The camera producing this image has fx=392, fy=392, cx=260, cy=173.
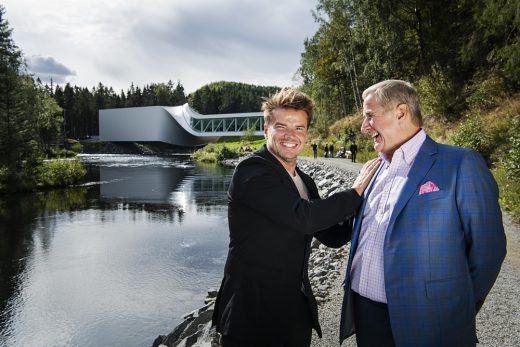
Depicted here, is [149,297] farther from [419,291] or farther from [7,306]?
[419,291]

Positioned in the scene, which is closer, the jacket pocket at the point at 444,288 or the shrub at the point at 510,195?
the jacket pocket at the point at 444,288

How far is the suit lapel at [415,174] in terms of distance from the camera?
1.51 meters

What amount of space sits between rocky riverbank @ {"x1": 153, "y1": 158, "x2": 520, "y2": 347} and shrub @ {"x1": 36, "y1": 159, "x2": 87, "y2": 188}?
1801 centimetres

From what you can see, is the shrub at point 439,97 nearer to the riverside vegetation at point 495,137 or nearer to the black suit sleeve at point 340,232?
the riverside vegetation at point 495,137

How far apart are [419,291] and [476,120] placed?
11.5 metres

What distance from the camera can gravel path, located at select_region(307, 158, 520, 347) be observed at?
2.93 metres

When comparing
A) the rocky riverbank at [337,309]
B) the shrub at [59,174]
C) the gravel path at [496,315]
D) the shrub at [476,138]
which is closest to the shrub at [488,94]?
the shrub at [476,138]

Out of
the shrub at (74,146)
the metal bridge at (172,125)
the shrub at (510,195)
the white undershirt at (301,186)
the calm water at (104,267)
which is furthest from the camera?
the metal bridge at (172,125)

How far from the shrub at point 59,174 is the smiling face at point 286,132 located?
→ 72.7 feet

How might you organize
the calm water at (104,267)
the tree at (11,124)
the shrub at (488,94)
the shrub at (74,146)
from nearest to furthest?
1. the calm water at (104,267)
2. the shrub at (488,94)
3. the tree at (11,124)
4. the shrub at (74,146)

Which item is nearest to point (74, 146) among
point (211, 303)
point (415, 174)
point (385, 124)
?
point (211, 303)

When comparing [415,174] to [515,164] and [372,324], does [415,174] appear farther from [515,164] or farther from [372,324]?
[515,164]

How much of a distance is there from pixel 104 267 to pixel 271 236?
7.81 m

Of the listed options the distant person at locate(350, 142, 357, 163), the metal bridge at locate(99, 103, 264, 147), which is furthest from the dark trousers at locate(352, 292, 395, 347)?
the metal bridge at locate(99, 103, 264, 147)
